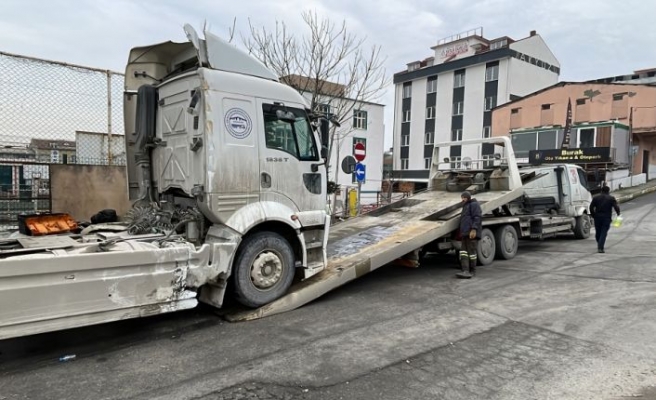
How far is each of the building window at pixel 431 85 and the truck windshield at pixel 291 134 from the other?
42.1 metres

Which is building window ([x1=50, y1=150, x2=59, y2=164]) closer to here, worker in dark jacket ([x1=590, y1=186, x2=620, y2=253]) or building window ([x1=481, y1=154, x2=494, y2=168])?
building window ([x1=481, y1=154, x2=494, y2=168])

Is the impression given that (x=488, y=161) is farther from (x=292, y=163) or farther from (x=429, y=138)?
(x=429, y=138)

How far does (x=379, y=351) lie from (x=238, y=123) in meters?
3.06

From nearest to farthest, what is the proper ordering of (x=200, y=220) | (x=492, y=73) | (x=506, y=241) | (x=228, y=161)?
(x=228, y=161) → (x=200, y=220) → (x=506, y=241) → (x=492, y=73)

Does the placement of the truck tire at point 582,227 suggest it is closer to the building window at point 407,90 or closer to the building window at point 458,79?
the building window at point 458,79

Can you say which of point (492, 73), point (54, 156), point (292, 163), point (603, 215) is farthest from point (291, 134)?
point (492, 73)

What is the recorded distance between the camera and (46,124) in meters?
7.82

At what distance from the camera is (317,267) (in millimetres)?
6191

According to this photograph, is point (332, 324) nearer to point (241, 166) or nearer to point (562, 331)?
point (241, 166)

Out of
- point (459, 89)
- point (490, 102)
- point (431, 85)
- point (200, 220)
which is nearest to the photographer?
point (200, 220)

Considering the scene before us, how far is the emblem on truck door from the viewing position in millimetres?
5340

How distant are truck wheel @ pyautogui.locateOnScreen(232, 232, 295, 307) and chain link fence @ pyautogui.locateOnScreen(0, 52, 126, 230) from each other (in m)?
4.03

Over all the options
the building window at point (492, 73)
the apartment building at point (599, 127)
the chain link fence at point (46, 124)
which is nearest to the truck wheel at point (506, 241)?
the chain link fence at point (46, 124)

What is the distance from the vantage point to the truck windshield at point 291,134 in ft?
18.7
